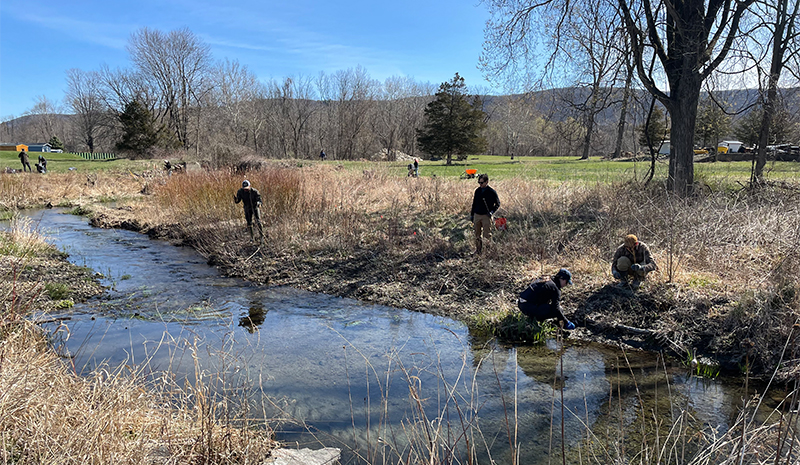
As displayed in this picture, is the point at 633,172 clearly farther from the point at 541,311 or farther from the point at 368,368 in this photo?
the point at 368,368

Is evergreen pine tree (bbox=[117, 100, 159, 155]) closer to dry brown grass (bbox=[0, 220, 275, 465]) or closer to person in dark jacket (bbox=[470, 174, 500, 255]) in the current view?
person in dark jacket (bbox=[470, 174, 500, 255])

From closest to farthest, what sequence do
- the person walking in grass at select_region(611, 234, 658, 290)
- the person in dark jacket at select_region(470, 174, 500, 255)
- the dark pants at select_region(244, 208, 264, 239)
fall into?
1. the person walking in grass at select_region(611, 234, 658, 290)
2. the person in dark jacket at select_region(470, 174, 500, 255)
3. the dark pants at select_region(244, 208, 264, 239)

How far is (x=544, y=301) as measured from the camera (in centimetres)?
763

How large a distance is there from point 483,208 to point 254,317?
5345mm

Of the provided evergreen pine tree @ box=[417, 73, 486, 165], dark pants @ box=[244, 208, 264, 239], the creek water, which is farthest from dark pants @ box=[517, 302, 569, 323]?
evergreen pine tree @ box=[417, 73, 486, 165]

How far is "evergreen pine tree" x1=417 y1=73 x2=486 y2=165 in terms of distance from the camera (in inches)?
1880

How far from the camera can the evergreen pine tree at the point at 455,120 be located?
157 feet

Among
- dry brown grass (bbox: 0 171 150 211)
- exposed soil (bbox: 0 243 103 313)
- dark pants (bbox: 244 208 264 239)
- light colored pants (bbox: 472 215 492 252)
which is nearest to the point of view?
exposed soil (bbox: 0 243 103 313)

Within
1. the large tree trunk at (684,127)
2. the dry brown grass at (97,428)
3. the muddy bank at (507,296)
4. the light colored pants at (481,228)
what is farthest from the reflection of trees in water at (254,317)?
the large tree trunk at (684,127)

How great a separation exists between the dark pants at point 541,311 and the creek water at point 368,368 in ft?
1.61

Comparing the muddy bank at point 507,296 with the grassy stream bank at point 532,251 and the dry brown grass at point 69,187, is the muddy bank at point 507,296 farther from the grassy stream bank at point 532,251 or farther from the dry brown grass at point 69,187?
the dry brown grass at point 69,187

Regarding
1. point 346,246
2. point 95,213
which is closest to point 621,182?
point 346,246

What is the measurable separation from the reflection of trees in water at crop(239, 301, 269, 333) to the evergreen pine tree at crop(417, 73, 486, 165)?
39.1 meters

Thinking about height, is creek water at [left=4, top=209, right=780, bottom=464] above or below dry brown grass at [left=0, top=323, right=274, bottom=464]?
below
